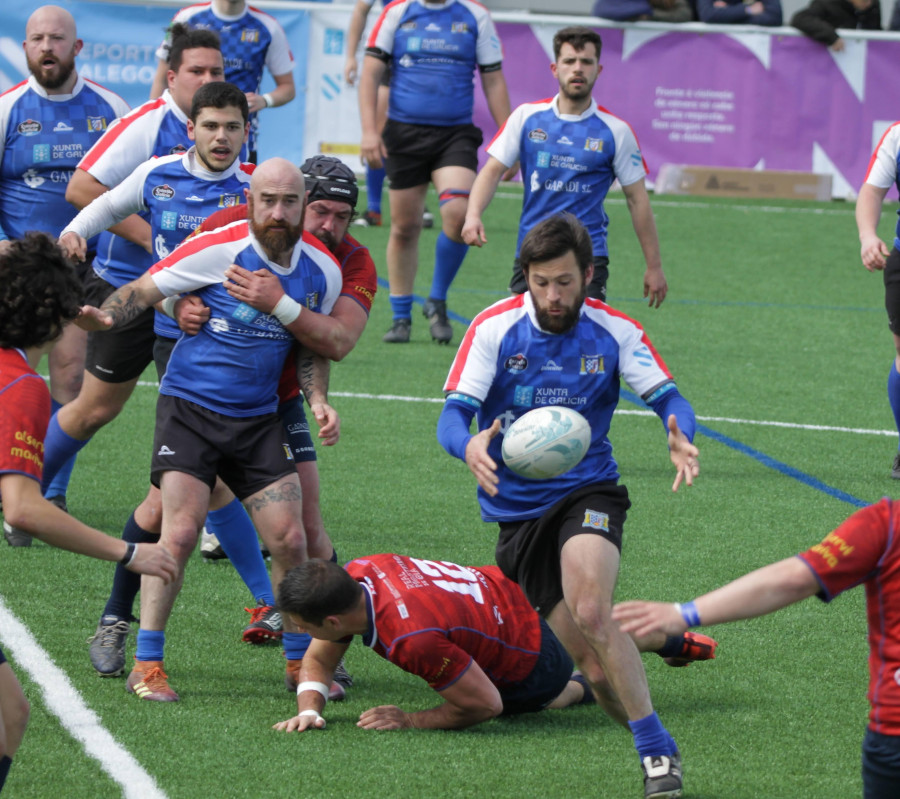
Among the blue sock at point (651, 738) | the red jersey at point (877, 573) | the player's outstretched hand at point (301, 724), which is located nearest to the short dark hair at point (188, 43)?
the player's outstretched hand at point (301, 724)

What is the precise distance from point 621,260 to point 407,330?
14.9ft

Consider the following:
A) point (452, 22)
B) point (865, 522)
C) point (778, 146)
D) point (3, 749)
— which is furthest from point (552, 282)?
point (778, 146)

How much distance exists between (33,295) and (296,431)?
72.5 inches

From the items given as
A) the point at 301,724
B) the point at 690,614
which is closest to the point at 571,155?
the point at 301,724

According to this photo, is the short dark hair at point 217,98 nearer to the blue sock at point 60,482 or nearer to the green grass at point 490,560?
the green grass at point 490,560

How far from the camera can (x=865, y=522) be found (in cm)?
336

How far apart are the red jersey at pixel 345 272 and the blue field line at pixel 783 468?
11.0 ft

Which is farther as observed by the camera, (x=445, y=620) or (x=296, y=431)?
(x=296, y=431)

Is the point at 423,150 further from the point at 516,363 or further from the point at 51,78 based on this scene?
the point at 516,363

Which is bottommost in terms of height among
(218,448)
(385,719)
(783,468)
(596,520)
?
(783,468)

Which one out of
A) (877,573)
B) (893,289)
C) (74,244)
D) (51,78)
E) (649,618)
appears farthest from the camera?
(893,289)

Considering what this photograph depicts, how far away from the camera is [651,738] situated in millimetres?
4445

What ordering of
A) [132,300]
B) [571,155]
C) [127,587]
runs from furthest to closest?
[571,155]
[127,587]
[132,300]

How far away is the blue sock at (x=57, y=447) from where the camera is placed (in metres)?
6.91
